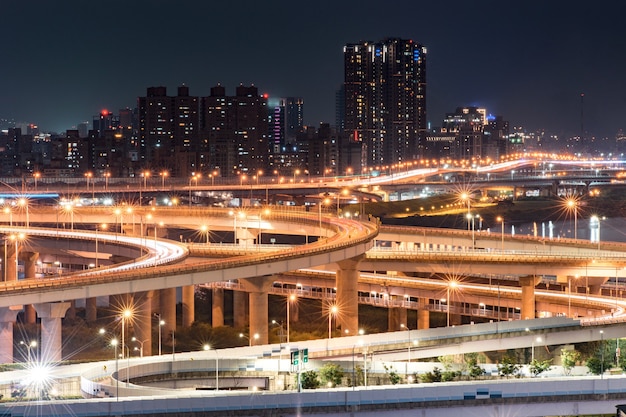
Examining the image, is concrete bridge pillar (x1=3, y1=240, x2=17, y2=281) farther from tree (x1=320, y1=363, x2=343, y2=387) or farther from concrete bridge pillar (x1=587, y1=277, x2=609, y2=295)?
tree (x1=320, y1=363, x2=343, y2=387)

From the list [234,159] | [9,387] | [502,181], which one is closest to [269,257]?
[9,387]

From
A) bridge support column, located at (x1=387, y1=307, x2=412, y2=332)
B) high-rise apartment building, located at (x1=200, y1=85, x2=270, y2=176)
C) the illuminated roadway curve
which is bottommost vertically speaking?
bridge support column, located at (x1=387, y1=307, x2=412, y2=332)

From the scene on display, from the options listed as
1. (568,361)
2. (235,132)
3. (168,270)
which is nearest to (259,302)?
(168,270)

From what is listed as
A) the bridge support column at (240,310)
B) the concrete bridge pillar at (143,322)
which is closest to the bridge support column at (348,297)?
the bridge support column at (240,310)

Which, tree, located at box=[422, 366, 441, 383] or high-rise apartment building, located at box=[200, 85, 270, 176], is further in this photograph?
high-rise apartment building, located at box=[200, 85, 270, 176]

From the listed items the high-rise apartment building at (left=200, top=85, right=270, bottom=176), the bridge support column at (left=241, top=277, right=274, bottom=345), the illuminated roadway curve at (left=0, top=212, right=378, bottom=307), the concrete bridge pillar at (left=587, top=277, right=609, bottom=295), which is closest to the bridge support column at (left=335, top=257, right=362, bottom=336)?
the illuminated roadway curve at (left=0, top=212, right=378, bottom=307)

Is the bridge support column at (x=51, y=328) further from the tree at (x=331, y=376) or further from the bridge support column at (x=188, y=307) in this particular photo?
the bridge support column at (x=188, y=307)

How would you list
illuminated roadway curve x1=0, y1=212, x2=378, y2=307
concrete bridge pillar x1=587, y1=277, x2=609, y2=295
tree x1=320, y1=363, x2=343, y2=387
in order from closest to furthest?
1. tree x1=320, y1=363, x2=343, y2=387
2. illuminated roadway curve x1=0, y1=212, x2=378, y2=307
3. concrete bridge pillar x1=587, y1=277, x2=609, y2=295

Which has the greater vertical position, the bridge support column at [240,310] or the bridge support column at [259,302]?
the bridge support column at [259,302]

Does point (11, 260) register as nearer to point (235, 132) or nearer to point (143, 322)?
point (143, 322)
